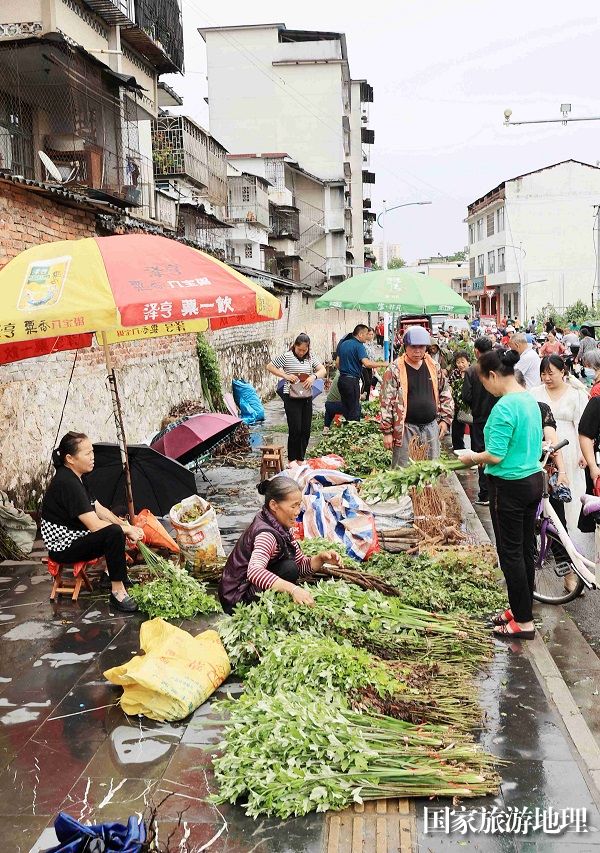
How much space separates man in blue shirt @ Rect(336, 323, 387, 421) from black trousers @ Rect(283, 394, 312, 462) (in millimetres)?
1497

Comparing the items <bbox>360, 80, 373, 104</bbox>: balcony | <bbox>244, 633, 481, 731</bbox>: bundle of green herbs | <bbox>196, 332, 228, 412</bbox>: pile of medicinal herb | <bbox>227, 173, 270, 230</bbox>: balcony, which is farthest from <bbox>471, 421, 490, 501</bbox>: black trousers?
<bbox>360, 80, 373, 104</bbox>: balcony

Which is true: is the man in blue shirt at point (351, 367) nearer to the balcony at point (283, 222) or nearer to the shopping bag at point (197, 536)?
the shopping bag at point (197, 536)

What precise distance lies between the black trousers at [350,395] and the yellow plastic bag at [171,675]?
26.1ft

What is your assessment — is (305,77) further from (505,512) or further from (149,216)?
(505,512)

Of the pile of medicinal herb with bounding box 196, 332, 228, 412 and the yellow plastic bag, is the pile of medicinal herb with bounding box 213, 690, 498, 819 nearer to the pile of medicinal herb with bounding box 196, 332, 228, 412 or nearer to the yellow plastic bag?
the yellow plastic bag

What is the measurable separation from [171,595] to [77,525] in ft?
3.01

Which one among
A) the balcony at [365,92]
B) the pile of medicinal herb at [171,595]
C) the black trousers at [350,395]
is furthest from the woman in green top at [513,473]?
the balcony at [365,92]

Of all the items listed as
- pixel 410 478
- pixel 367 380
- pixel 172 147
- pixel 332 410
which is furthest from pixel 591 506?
pixel 172 147

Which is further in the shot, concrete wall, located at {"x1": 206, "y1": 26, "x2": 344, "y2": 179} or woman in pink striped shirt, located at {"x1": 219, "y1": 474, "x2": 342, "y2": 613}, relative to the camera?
concrete wall, located at {"x1": 206, "y1": 26, "x2": 344, "y2": 179}

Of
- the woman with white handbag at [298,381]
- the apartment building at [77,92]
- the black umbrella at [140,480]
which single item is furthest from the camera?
the apartment building at [77,92]

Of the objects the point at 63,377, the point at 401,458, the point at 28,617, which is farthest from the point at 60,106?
the point at 28,617

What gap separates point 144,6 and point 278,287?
10.1m

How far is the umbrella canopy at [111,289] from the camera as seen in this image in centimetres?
534

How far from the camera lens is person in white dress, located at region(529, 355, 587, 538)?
25.6ft
